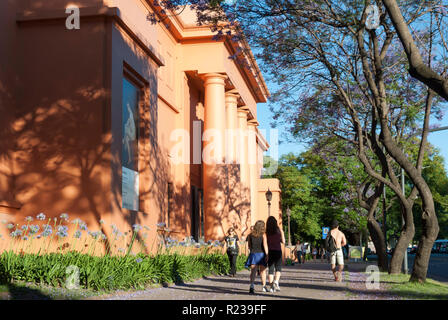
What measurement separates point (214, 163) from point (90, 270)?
16.6m

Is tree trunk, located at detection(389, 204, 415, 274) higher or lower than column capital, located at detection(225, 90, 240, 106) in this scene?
lower

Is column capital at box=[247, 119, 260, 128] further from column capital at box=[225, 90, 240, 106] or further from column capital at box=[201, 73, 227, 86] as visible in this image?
column capital at box=[201, 73, 227, 86]

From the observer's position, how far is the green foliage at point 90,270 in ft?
35.5

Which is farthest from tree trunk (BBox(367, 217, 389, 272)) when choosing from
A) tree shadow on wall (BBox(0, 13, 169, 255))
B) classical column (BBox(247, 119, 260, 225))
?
classical column (BBox(247, 119, 260, 225))

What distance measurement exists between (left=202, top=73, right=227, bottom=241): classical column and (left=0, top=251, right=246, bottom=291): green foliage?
493 inches

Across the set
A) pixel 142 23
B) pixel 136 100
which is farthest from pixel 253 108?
pixel 136 100

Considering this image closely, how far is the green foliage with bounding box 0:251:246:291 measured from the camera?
10.8 m

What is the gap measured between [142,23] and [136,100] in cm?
400

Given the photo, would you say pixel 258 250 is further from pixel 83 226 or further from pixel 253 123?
pixel 253 123

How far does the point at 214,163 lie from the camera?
2762 cm

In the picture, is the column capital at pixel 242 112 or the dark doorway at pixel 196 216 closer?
the dark doorway at pixel 196 216

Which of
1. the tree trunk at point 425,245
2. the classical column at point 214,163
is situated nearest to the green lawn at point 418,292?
the tree trunk at point 425,245

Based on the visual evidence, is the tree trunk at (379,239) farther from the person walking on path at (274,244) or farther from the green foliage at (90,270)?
the green foliage at (90,270)

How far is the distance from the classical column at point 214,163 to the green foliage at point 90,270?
1252 cm
